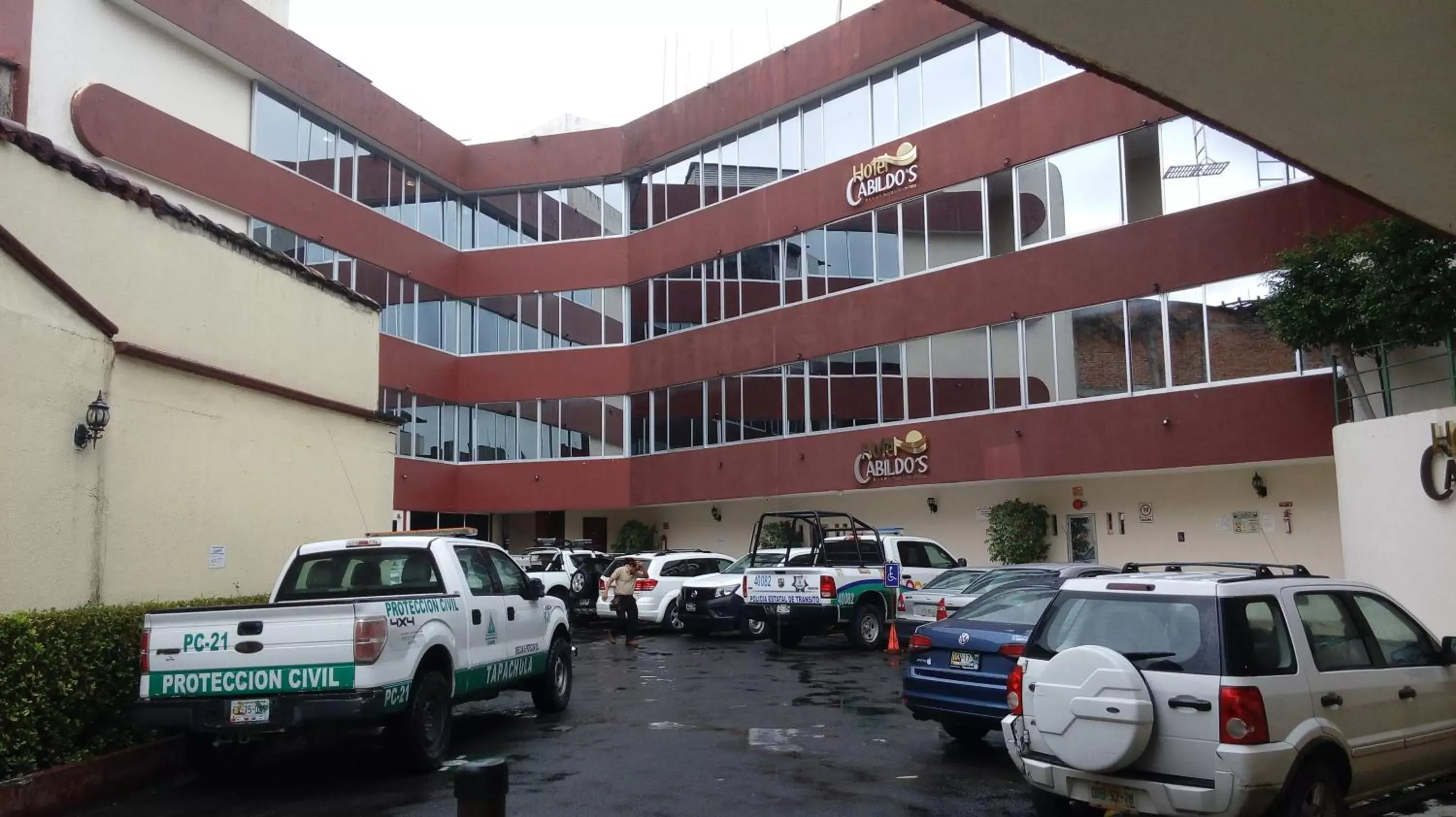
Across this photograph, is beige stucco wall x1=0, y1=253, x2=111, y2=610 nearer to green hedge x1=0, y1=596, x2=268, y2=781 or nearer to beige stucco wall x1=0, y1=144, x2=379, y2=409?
green hedge x1=0, y1=596, x2=268, y2=781

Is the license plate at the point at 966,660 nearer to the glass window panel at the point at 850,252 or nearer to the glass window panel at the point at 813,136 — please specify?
the glass window panel at the point at 850,252

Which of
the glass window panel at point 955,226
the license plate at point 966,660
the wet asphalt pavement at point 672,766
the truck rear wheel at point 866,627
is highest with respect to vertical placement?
the glass window panel at point 955,226

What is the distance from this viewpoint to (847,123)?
2808 centimetres

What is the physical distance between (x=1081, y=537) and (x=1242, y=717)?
701 inches

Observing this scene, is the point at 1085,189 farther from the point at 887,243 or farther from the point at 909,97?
the point at 909,97

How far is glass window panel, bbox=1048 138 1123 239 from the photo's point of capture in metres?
22.1

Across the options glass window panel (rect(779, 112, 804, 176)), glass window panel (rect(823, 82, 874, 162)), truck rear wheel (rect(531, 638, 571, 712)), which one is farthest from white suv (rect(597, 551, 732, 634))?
glass window panel (rect(779, 112, 804, 176))

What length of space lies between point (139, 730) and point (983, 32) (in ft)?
72.0

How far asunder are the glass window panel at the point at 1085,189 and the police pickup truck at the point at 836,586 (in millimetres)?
7646

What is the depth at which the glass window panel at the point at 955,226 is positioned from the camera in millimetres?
24703

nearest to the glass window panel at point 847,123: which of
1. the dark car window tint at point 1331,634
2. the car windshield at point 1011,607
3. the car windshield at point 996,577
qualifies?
the car windshield at point 996,577

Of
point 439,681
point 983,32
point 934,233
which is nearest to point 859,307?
point 934,233

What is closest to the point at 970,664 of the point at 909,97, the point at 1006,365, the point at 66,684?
the point at 66,684

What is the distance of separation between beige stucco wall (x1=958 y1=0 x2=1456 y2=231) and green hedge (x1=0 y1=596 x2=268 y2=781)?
7.80 metres
